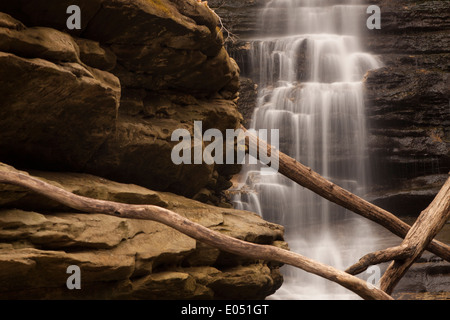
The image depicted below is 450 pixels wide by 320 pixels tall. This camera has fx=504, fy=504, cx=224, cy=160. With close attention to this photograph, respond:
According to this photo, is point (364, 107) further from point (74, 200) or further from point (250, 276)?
point (74, 200)

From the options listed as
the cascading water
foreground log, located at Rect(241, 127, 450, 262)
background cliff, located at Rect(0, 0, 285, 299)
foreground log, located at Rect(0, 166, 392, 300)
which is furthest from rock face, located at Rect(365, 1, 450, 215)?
foreground log, located at Rect(0, 166, 392, 300)

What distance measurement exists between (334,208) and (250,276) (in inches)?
249

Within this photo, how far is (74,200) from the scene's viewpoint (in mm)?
4648

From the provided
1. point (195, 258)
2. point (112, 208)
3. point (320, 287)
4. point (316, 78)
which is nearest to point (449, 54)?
point (316, 78)

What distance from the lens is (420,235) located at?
22.4 feet

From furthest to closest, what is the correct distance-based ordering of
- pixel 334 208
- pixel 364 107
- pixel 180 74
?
pixel 364 107, pixel 334 208, pixel 180 74

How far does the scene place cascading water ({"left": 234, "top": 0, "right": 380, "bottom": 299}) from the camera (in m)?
10.3

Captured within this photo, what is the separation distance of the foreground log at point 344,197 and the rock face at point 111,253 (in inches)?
69.2

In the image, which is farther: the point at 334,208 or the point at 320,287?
the point at 334,208

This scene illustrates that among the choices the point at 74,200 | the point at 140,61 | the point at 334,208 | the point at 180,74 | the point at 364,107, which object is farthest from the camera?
the point at 364,107

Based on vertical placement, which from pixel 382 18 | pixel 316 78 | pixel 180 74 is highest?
pixel 382 18

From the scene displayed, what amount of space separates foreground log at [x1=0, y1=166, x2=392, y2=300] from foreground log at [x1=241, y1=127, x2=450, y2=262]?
2.65 meters

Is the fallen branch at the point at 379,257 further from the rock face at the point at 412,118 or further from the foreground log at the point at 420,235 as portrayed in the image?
the rock face at the point at 412,118

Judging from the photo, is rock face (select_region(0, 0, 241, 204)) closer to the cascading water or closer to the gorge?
the gorge
